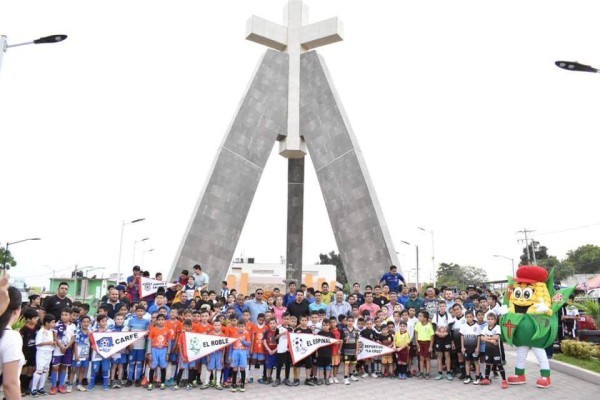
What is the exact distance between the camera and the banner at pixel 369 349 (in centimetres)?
956

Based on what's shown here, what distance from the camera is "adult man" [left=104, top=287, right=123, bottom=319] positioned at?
1002 cm

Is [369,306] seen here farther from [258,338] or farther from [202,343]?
[202,343]

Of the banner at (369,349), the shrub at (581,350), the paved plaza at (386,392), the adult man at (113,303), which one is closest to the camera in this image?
the paved plaza at (386,392)

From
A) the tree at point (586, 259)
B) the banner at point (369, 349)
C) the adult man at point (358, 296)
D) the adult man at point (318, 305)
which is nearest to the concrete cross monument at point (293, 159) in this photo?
the adult man at point (358, 296)

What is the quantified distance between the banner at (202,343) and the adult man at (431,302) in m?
4.41

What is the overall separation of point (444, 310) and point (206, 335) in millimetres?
4763

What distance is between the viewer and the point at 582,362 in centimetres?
1041

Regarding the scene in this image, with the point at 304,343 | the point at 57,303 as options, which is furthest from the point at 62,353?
the point at 304,343

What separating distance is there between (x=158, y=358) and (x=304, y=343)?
266 centimetres

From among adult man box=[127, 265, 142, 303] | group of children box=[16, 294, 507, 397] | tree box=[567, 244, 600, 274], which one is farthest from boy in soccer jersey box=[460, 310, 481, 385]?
tree box=[567, 244, 600, 274]

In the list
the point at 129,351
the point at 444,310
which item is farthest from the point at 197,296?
the point at 444,310

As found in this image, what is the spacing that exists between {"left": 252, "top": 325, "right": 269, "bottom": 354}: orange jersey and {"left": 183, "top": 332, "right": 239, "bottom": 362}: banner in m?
0.73

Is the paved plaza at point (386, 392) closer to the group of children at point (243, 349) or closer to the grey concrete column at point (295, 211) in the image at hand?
the group of children at point (243, 349)

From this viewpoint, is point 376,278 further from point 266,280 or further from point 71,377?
point 266,280
